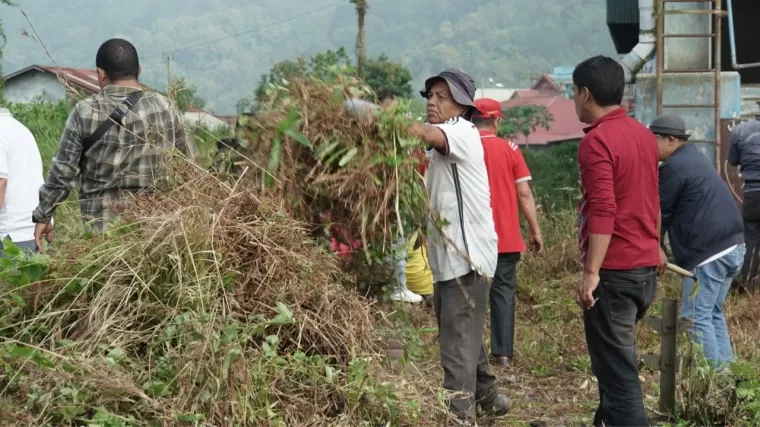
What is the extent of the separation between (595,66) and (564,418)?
7.29 ft

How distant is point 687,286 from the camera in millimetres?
6363

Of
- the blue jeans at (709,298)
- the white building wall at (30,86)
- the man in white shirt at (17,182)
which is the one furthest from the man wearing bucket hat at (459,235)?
the white building wall at (30,86)

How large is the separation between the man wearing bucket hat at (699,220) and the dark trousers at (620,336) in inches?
50.5

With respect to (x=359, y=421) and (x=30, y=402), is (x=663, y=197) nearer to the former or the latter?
(x=359, y=421)

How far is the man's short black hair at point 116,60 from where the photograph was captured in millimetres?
5379

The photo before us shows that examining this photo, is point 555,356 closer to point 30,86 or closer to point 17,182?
point 17,182

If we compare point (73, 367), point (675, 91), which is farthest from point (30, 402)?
point (675, 91)

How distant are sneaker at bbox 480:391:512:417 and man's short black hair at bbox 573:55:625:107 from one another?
185cm

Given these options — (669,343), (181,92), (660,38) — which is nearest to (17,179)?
(181,92)

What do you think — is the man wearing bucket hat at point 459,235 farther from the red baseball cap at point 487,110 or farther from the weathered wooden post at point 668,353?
the red baseball cap at point 487,110

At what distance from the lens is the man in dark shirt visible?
8.84 metres

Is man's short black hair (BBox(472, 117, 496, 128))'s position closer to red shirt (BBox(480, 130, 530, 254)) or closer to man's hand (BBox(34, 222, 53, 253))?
red shirt (BBox(480, 130, 530, 254))

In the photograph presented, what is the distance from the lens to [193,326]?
3.50 metres

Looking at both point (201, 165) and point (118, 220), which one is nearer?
point (118, 220)
